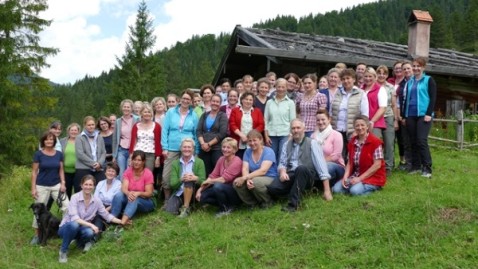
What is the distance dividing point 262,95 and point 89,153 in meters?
3.02

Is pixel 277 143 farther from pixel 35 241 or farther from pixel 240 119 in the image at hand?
pixel 35 241

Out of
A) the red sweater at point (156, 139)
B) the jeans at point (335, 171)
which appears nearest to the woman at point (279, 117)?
the jeans at point (335, 171)

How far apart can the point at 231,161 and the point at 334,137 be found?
1535mm

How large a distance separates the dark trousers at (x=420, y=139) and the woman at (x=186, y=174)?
3.30 metres

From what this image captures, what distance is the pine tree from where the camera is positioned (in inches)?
696

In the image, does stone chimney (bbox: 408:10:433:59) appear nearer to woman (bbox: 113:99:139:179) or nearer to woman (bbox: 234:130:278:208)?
woman (bbox: 234:130:278:208)

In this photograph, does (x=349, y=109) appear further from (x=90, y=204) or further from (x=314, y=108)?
(x=90, y=204)

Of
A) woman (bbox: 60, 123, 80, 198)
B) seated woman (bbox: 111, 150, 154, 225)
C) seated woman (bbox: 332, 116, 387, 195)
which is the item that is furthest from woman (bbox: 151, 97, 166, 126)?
seated woman (bbox: 332, 116, 387, 195)

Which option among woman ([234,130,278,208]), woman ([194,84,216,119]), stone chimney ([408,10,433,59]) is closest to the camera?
woman ([234,130,278,208])

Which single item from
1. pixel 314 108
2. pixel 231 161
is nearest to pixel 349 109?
pixel 314 108

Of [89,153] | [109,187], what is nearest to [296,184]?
[109,187]

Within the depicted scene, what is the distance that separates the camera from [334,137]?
668 centimetres

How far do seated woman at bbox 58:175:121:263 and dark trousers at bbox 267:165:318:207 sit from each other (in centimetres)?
236

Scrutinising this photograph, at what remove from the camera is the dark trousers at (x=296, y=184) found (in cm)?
620
